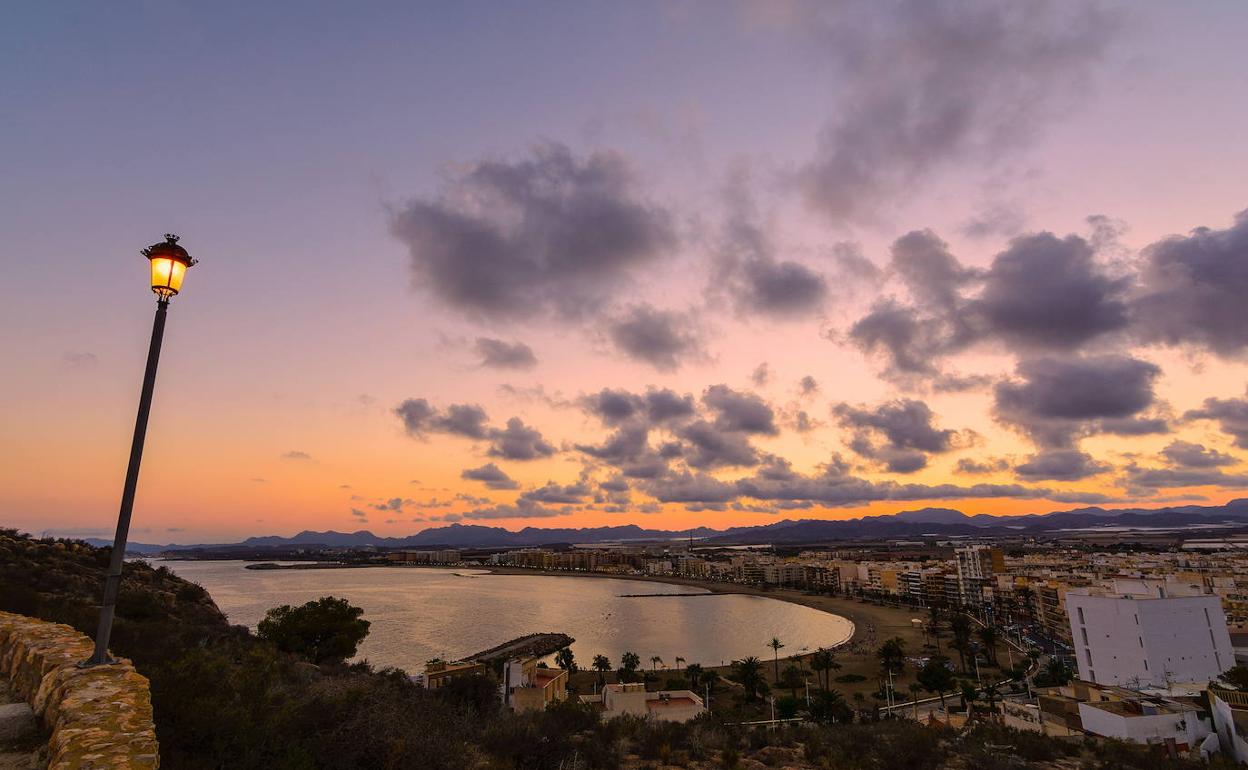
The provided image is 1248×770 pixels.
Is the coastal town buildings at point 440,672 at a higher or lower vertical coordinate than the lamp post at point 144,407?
lower

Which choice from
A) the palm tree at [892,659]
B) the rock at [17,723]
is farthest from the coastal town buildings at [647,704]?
the palm tree at [892,659]

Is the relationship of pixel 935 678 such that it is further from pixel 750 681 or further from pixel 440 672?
pixel 440 672

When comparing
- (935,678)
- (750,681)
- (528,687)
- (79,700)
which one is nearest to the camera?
(79,700)

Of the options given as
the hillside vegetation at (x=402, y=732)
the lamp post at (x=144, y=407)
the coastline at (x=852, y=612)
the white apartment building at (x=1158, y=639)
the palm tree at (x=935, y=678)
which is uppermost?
the lamp post at (x=144, y=407)

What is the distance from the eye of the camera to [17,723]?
18.1ft

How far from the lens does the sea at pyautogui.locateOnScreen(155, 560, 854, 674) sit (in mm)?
60469

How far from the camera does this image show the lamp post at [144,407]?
5617 millimetres

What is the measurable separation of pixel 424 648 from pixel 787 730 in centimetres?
5009

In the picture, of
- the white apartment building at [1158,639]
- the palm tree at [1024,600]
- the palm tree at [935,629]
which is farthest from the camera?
the palm tree at [1024,600]

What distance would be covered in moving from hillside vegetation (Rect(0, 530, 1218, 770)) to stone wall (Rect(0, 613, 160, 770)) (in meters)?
0.67

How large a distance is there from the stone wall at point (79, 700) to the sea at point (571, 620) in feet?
147

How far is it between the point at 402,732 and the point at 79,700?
4.21 metres

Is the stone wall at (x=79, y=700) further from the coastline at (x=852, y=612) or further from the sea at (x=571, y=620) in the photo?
the coastline at (x=852, y=612)

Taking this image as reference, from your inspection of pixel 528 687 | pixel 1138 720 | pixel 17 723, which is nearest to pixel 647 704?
pixel 528 687
